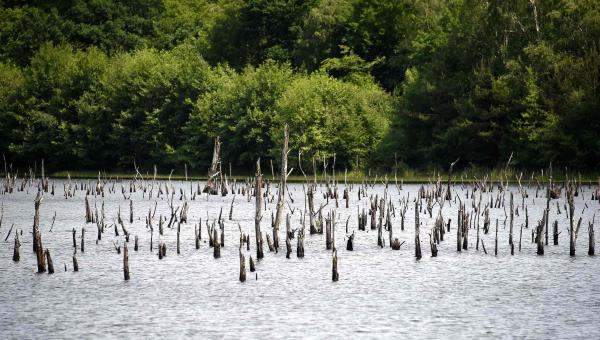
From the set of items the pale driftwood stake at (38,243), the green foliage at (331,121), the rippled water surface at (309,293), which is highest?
the green foliage at (331,121)

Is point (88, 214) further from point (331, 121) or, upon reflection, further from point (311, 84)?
point (311, 84)

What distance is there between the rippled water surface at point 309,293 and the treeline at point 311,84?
42.9 m

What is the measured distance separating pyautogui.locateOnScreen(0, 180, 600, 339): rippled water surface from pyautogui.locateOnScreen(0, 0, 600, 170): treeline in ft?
141

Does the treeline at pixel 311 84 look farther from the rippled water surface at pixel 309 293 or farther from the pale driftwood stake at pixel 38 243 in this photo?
the pale driftwood stake at pixel 38 243

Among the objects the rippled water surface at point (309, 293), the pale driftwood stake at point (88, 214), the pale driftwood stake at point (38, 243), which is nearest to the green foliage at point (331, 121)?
the pale driftwood stake at point (88, 214)

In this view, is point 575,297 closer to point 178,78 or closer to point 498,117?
point 498,117

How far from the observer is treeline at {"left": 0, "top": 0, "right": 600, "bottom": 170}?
84.6 meters

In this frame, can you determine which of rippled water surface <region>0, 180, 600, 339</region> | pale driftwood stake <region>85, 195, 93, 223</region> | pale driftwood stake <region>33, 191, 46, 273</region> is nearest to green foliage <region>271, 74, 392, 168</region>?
pale driftwood stake <region>85, 195, 93, 223</region>

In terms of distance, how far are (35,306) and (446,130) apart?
66.0 meters

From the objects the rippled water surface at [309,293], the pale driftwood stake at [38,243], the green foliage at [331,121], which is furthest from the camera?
the green foliage at [331,121]

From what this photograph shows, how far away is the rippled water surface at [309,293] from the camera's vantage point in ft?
81.0

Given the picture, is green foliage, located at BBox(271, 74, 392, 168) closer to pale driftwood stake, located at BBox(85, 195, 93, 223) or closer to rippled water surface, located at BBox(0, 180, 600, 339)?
pale driftwood stake, located at BBox(85, 195, 93, 223)

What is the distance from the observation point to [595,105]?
79812 millimetres

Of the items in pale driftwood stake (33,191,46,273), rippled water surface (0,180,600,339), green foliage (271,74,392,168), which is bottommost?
rippled water surface (0,180,600,339)
